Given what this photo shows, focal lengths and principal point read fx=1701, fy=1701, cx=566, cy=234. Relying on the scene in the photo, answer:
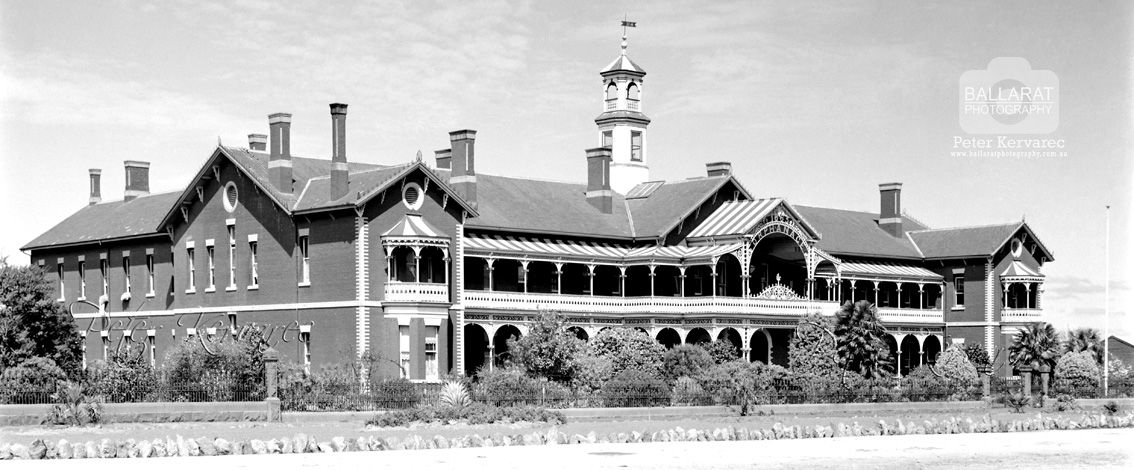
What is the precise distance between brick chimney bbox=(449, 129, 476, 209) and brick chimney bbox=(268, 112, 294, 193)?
6248mm

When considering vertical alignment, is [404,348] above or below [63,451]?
above

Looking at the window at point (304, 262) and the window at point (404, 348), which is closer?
the window at point (404, 348)

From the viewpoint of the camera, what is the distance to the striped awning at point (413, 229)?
54.9m

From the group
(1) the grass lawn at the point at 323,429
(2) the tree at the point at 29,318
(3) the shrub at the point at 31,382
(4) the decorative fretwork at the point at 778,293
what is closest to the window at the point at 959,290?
(4) the decorative fretwork at the point at 778,293

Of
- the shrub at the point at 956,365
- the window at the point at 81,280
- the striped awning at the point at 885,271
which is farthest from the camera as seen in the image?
the striped awning at the point at 885,271

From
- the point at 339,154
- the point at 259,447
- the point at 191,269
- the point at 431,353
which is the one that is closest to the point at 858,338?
the point at 431,353

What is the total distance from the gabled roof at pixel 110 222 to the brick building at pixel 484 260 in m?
0.15

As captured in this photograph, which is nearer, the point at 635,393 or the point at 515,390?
the point at 515,390

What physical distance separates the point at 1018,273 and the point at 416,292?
30334mm

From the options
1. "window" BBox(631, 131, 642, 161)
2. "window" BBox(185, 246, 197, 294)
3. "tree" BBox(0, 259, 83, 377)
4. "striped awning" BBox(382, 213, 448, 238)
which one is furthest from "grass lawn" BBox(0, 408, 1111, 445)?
"window" BBox(631, 131, 642, 161)

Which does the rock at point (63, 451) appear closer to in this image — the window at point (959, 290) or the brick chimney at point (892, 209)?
the window at point (959, 290)

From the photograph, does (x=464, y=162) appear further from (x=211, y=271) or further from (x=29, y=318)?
(x=29, y=318)

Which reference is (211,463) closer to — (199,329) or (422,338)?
(422,338)

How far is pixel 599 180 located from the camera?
221ft
